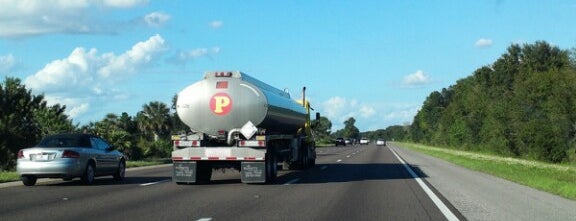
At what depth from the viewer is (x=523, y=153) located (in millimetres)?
76000

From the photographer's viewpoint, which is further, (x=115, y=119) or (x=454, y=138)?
(x=454, y=138)

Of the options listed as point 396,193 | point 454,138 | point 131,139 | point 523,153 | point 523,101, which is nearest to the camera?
point 396,193

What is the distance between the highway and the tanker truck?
58 centimetres

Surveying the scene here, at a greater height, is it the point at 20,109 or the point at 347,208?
the point at 20,109

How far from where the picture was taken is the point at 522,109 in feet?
264

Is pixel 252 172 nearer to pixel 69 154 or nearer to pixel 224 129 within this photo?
pixel 224 129

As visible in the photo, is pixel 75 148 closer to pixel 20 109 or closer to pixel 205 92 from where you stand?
pixel 205 92

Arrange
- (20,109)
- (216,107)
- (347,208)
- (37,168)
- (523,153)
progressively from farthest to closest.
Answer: (523,153), (20,109), (216,107), (37,168), (347,208)

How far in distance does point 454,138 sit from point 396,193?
92714mm

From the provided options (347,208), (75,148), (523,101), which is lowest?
(347,208)

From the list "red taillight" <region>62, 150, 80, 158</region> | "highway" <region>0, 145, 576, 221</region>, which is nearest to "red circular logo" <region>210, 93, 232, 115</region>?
"highway" <region>0, 145, 576, 221</region>

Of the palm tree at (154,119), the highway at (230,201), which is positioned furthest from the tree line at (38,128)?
the highway at (230,201)

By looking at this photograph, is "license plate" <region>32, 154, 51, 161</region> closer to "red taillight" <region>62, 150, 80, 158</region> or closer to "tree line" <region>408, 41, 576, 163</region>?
"red taillight" <region>62, 150, 80, 158</region>

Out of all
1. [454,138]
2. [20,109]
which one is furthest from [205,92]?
[454,138]
